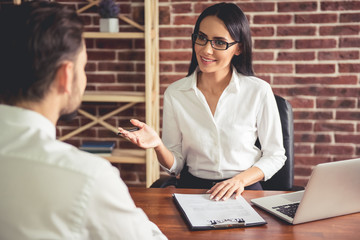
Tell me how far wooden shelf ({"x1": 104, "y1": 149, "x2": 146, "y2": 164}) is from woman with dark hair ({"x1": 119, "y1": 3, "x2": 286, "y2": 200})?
0.79m

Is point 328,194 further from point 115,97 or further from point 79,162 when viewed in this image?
point 115,97

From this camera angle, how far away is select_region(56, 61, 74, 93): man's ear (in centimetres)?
82

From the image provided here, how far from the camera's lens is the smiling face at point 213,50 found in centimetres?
172

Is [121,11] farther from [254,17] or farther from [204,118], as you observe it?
[204,118]

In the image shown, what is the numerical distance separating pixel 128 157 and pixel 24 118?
1865mm

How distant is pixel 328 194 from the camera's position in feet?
3.68

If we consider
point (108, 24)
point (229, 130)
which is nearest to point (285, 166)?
point (229, 130)

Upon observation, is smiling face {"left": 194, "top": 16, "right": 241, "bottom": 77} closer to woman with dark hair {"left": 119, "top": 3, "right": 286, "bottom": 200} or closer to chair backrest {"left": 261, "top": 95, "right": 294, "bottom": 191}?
woman with dark hair {"left": 119, "top": 3, "right": 286, "bottom": 200}

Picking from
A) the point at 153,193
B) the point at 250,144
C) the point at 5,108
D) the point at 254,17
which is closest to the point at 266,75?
the point at 254,17

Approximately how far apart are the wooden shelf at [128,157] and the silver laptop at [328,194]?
1490 mm

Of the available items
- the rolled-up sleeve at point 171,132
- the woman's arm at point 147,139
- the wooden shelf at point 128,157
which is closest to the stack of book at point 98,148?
the wooden shelf at point 128,157

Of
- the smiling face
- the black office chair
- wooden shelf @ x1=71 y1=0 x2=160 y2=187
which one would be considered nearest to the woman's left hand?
the black office chair

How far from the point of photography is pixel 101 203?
0.71 meters

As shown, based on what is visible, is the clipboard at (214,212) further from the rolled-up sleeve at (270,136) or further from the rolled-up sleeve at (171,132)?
the rolled-up sleeve at (171,132)
